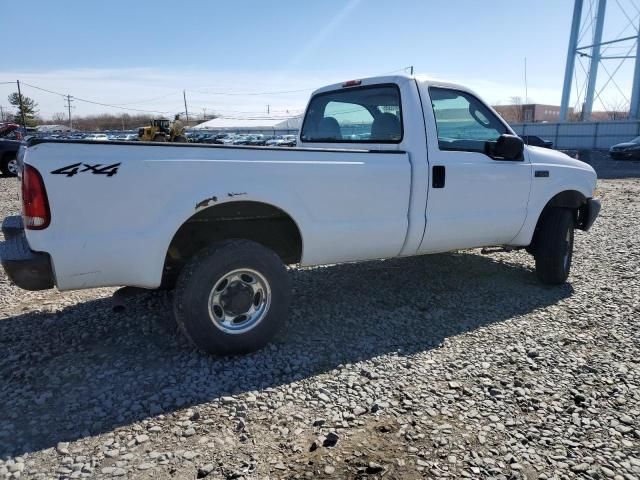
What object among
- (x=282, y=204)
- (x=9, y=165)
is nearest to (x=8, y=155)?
(x=9, y=165)

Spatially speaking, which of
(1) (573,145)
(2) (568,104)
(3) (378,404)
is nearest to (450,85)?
(3) (378,404)

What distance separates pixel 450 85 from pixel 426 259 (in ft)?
7.71

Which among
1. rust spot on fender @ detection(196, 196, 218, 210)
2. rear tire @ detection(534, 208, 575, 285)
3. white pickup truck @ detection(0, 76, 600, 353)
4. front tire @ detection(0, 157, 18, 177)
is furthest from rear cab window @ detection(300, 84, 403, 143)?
front tire @ detection(0, 157, 18, 177)

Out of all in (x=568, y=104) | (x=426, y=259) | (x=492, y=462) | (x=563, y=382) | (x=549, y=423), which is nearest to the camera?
(x=492, y=462)

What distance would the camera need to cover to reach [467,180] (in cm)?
447

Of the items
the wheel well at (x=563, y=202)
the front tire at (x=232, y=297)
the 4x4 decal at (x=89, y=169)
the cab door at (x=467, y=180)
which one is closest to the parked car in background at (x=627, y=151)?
the wheel well at (x=563, y=202)

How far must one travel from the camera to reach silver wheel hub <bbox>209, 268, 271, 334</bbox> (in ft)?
11.5

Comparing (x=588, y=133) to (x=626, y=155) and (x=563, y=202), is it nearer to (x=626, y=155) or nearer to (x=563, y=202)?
(x=626, y=155)

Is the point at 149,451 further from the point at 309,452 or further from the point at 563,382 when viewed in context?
the point at 563,382

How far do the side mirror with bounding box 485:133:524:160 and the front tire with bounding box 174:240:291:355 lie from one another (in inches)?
92.9

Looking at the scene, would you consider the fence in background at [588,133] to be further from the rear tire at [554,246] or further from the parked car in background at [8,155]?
the rear tire at [554,246]

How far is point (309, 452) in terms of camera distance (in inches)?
104

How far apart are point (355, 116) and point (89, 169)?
2.86 m

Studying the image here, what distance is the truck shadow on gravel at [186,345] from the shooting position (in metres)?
2.97
